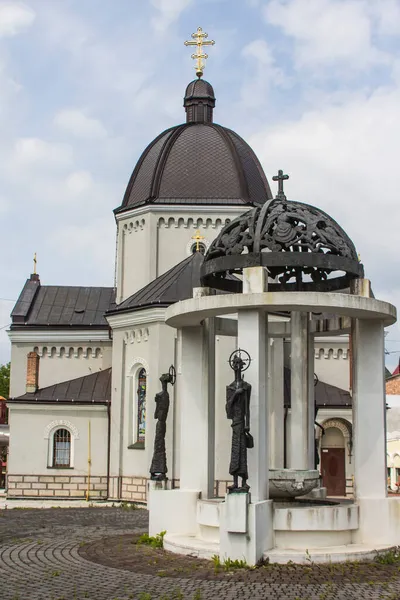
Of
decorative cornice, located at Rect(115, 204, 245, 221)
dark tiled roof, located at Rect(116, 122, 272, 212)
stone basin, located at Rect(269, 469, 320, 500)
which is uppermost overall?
dark tiled roof, located at Rect(116, 122, 272, 212)

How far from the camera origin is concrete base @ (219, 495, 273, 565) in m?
13.7

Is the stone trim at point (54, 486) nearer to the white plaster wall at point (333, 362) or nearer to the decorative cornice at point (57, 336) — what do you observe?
the decorative cornice at point (57, 336)

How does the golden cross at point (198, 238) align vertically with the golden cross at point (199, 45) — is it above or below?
below

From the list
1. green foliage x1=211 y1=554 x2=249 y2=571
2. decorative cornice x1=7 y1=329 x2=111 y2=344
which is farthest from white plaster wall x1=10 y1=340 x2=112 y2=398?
green foliage x1=211 y1=554 x2=249 y2=571

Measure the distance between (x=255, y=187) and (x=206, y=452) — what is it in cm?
2345

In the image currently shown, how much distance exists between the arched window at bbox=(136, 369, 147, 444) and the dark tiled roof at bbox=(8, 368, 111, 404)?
2.39m

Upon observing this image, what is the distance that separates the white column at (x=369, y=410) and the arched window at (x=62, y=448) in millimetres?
21856

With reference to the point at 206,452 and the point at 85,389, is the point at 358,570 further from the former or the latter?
the point at 85,389

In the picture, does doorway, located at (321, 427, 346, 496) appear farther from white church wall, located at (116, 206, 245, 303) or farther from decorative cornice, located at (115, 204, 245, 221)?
decorative cornice, located at (115, 204, 245, 221)

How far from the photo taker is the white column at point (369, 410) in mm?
15633

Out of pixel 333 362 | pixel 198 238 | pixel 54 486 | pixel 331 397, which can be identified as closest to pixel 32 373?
pixel 54 486

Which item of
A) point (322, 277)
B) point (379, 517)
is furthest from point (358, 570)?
point (322, 277)

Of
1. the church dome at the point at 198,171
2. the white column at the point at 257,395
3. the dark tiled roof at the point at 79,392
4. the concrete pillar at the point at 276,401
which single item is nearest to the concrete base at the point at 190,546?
the white column at the point at 257,395

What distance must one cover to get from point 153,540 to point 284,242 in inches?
252
